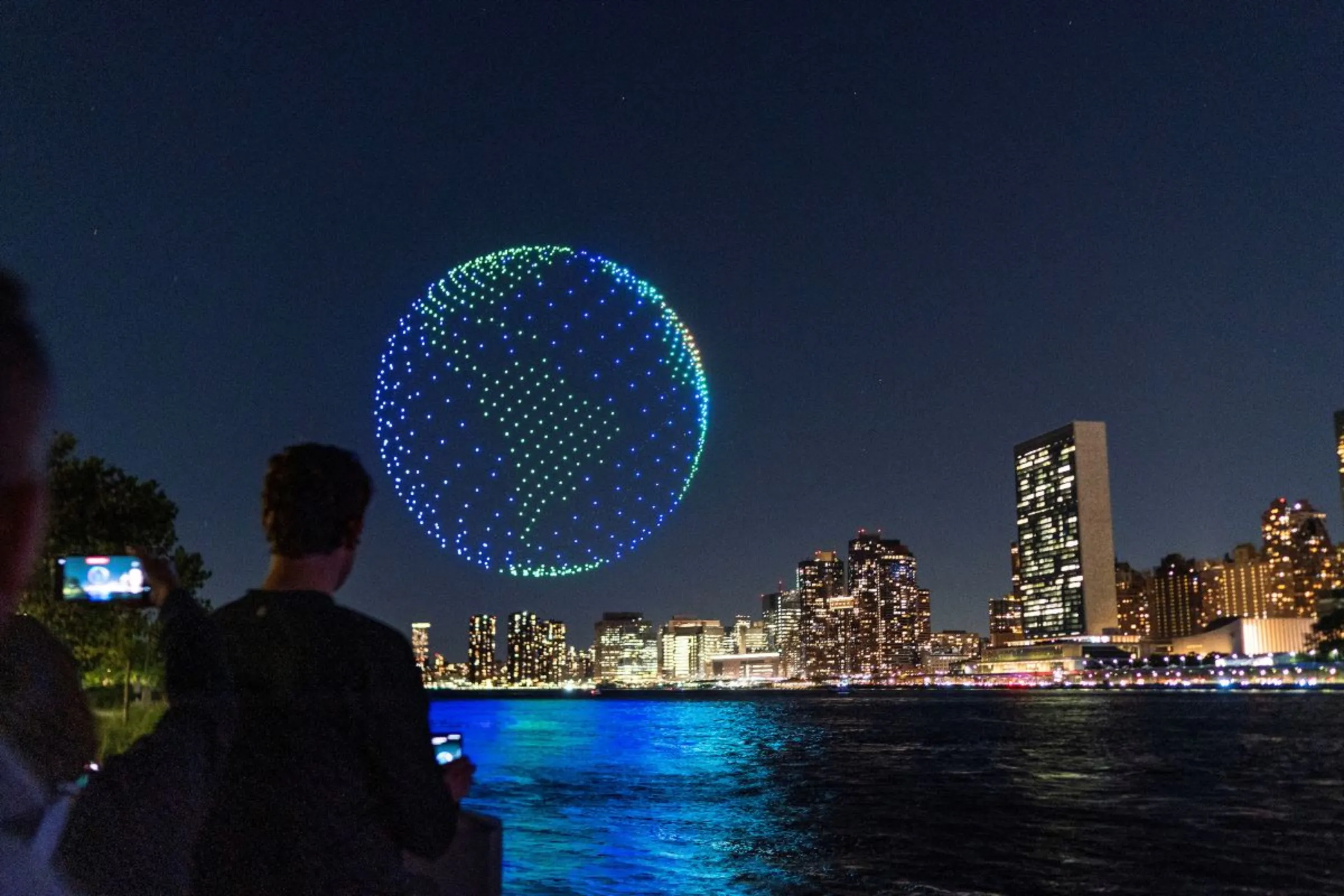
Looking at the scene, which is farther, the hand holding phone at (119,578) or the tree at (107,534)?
the tree at (107,534)

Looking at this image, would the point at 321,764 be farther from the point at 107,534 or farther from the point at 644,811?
the point at 107,534

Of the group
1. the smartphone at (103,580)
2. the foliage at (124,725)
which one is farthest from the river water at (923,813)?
the smartphone at (103,580)

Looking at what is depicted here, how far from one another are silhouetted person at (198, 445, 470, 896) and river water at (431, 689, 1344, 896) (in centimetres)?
1362

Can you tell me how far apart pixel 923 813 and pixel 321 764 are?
25.9 metres

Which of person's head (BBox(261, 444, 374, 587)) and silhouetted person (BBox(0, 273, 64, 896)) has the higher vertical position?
person's head (BBox(261, 444, 374, 587))

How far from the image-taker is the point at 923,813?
26.2 meters

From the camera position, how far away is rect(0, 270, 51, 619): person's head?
2.72 ft

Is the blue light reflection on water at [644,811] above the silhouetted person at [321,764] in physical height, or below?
below

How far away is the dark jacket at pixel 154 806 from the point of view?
1275 millimetres

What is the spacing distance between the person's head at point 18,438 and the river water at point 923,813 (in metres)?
15.3

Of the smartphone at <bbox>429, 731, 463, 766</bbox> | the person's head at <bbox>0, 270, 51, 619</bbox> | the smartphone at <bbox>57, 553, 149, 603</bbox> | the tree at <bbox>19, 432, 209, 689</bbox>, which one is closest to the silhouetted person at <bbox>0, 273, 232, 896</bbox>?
the person's head at <bbox>0, 270, 51, 619</bbox>

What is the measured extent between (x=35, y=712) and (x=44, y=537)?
123 centimetres

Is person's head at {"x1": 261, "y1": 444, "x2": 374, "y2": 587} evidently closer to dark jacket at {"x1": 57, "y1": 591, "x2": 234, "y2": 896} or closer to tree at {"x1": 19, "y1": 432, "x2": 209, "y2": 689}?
dark jacket at {"x1": 57, "y1": 591, "x2": 234, "y2": 896}

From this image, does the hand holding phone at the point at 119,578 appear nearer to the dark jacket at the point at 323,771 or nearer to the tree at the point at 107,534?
the dark jacket at the point at 323,771
